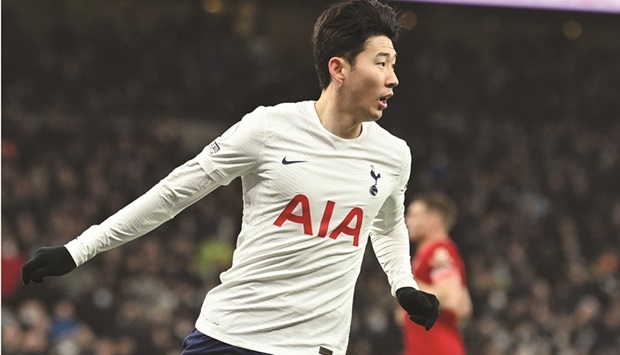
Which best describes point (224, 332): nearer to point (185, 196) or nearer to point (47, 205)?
point (185, 196)

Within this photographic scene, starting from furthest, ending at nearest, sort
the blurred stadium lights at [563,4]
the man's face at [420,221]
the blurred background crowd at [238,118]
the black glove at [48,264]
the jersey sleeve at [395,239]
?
the blurred stadium lights at [563,4] → the blurred background crowd at [238,118] → the man's face at [420,221] → the jersey sleeve at [395,239] → the black glove at [48,264]

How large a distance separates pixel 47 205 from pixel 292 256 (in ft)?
33.7

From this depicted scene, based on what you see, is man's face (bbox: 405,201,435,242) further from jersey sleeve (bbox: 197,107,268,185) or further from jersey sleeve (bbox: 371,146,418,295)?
jersey sleeve (bbox: 197,107,268,185)

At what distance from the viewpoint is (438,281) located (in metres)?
6.67

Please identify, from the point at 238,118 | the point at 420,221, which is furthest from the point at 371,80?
the point at 238,118

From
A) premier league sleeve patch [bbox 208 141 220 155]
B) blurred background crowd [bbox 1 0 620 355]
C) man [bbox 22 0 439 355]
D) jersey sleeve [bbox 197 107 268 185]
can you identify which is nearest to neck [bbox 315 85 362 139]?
man [bbox 22 0 439 355]

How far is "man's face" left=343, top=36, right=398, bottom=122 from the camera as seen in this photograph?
3.58 metres

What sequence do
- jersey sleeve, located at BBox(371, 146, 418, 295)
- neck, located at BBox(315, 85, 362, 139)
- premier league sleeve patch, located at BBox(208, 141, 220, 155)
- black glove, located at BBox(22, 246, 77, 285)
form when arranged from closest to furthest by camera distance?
1. black glove, located at BBox(22, 246, 77, 285)
2. premier league sleeve patch, located at BBox(208, 141, 220, 155)
3. neck, located at BBox(315, 85, 362, 139)
4. jersey sleeve, located at BBox(371, 146, 418, 295)

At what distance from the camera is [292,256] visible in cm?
351

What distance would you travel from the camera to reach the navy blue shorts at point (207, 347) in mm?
3484

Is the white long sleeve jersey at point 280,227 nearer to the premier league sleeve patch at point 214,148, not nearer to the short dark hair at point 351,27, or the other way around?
the premier league sleeve patch at point 214,148

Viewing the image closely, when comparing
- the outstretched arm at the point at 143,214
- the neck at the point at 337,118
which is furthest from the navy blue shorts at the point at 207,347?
the neck at the point at 337,118

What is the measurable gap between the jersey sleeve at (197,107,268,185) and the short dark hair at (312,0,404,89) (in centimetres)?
34

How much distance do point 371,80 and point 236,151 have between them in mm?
498
